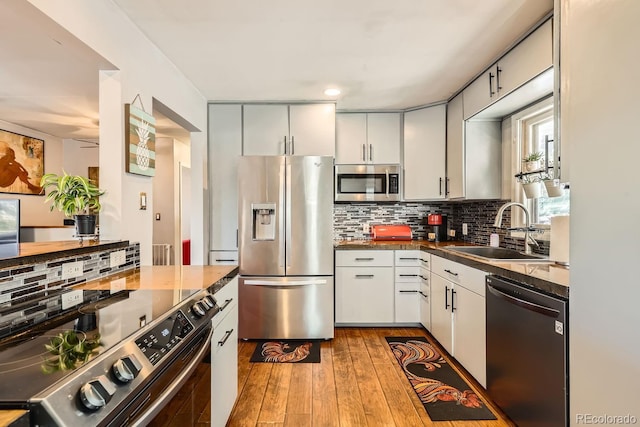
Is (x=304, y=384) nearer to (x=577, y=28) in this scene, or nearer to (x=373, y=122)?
(x=577, y=28)

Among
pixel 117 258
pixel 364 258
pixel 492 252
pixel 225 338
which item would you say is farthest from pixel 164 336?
pixel 492 252

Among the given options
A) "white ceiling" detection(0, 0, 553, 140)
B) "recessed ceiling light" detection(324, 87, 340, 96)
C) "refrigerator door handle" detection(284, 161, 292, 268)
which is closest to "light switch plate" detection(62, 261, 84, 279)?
"white ceiling" detection(0, 0, 553, 140)

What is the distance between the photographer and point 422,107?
3.42 metres

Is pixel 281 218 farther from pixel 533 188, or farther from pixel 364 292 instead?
pixel 533 188

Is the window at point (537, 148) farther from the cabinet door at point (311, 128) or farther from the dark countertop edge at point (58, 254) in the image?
the dark countertop edge at point (58, 254)

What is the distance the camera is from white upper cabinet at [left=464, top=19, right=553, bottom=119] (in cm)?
185

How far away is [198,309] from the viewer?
1.25 meters

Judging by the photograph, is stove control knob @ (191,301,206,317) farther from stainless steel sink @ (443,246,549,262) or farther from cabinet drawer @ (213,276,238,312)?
stainless steel sink @ (443,246,549,262)

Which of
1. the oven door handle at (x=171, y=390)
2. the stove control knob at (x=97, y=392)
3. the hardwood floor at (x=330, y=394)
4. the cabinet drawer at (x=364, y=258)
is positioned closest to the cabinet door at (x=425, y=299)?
the cabinet drawer at (x=364, y=258)


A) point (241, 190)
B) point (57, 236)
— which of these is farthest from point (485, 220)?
point (57, 236)

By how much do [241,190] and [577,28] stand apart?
2.45m

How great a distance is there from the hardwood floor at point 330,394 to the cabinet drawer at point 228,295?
31cm

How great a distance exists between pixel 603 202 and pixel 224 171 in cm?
290

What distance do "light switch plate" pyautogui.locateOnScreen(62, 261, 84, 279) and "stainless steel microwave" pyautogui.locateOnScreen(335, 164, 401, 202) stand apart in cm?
240
